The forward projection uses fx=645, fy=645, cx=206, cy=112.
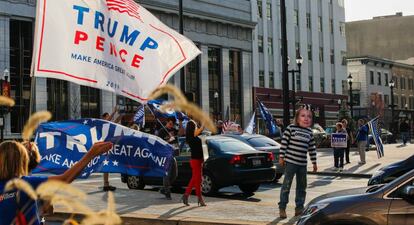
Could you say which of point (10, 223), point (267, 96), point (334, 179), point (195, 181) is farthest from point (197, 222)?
point (267, 96)

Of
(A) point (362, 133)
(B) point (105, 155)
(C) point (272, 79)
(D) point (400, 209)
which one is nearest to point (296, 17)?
(C) point (272, 79)

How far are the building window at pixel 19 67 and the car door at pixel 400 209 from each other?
1466 inches

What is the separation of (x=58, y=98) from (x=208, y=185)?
31.0 m

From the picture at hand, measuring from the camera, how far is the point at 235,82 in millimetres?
59031

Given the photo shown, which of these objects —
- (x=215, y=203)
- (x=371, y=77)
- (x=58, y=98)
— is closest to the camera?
(x=215, y=203)

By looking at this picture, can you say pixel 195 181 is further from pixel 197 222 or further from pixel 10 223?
pixel 10 223

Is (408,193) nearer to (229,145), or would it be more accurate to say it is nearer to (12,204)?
(12,204)

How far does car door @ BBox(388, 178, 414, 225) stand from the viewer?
20.4ft

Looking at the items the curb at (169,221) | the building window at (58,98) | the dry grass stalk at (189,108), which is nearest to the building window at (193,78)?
the building window at (58,98)

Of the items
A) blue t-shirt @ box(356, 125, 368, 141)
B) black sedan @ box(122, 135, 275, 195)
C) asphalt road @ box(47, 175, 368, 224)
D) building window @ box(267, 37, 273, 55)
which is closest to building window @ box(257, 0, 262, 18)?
building window @ box(267, 37, 273, 55)

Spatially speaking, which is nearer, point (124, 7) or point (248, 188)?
point (124, 7)

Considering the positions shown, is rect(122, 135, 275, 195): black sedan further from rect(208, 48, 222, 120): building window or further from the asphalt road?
rect(208, 48, 222, 120): building window

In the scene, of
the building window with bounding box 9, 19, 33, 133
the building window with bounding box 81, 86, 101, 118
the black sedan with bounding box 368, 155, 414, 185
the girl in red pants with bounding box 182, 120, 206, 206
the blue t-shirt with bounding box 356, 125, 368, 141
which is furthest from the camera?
the building window with bounding box 81, 86, 101, 118

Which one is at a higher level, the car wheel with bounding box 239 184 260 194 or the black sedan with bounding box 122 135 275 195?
the black sedan with bounding box 122 135 275 195
